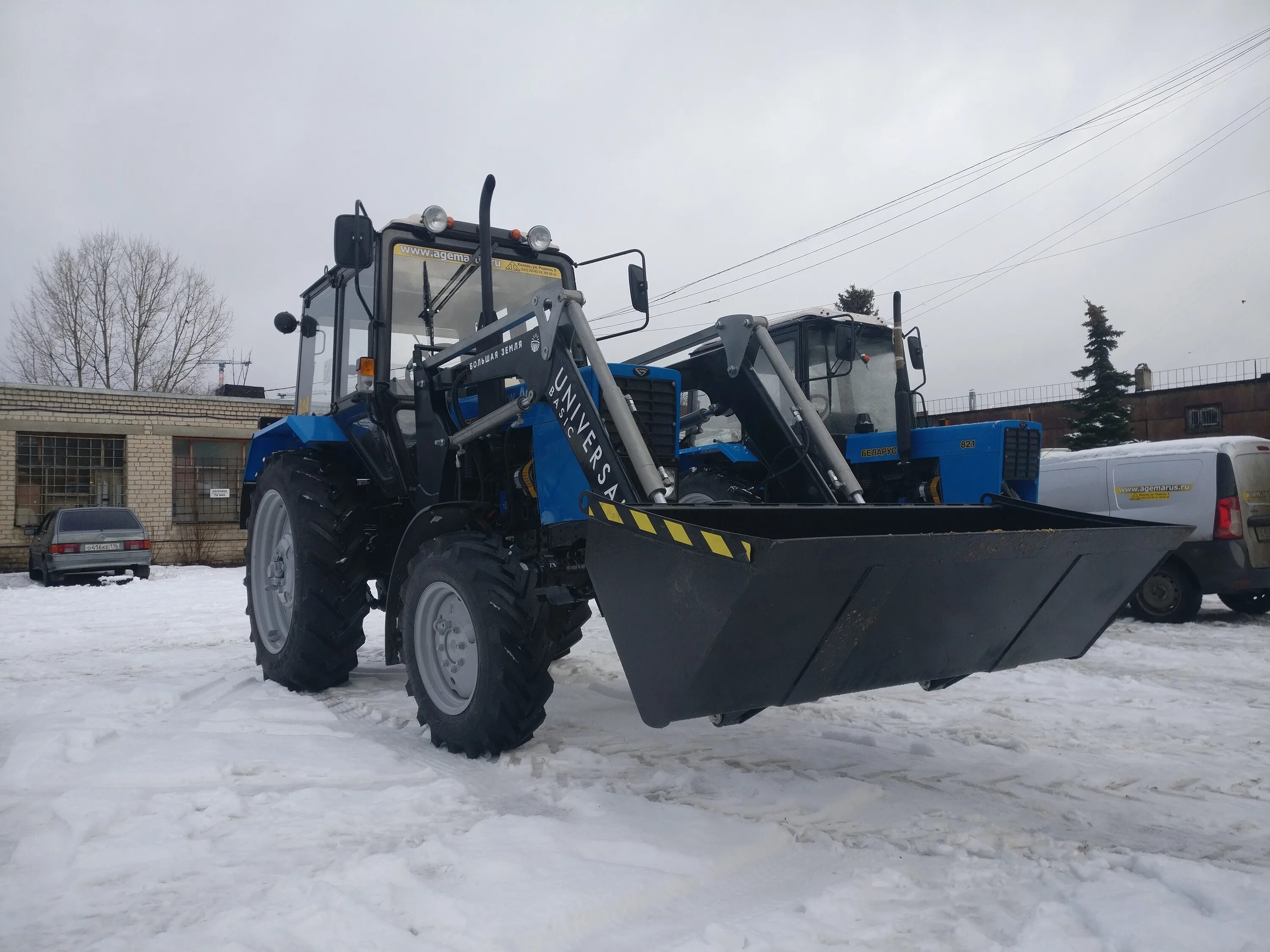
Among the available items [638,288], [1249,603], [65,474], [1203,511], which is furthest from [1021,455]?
[65,474]

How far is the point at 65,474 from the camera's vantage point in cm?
1906

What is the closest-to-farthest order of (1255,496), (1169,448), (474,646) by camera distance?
1. (474,646)
2. (1255,496)
3. (1169,448)

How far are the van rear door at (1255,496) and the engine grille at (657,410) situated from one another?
22.3ft

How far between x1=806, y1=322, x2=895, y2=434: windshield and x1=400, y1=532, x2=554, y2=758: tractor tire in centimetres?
487

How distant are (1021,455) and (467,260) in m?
5.20

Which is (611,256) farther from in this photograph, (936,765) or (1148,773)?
(1148,773)

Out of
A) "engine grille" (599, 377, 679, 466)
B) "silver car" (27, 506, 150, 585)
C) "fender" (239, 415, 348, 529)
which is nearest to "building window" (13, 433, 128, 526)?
"silver car" (27, 506, 150, 585)

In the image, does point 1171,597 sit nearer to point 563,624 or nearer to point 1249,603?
point 1249,603

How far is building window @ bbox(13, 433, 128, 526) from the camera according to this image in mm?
18641

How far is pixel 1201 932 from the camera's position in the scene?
224 centimetres

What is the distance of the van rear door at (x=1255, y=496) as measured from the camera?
8289 mm

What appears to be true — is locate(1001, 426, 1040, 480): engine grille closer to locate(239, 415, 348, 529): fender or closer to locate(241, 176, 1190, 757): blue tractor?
locate(241, 176, 1190, 757): blue tractor

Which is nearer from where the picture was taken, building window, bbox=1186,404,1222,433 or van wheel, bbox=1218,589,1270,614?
van wheel, bbox=1218,589,1270,614

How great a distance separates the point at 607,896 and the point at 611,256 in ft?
10.4
